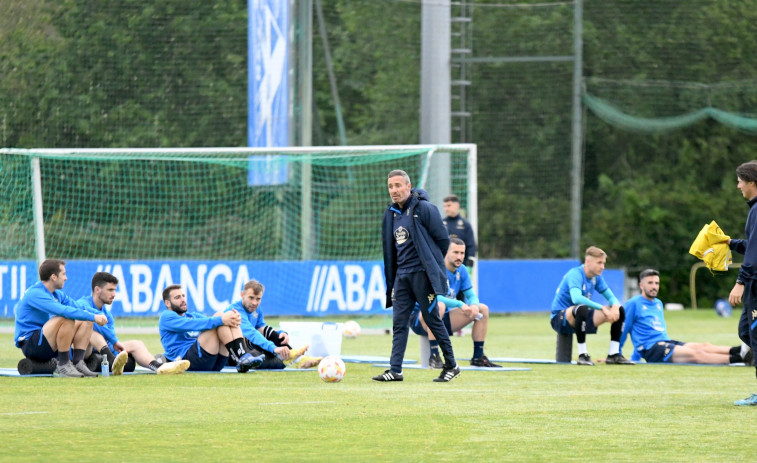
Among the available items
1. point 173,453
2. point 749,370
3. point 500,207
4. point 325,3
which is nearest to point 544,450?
point 173,453

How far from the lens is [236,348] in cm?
1275

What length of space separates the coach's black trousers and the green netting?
1084 cm

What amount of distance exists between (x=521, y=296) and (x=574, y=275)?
11919mm

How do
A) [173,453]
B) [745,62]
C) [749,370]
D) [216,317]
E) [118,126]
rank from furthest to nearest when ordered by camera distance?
[745,62]
[118,126]
[749,370]
[216,317]
[173,453]

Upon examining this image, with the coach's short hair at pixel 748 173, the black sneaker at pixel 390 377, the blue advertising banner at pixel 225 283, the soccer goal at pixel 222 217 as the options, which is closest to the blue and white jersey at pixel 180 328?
the black sneaker at pixel 390 377

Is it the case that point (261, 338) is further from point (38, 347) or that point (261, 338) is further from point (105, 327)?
point (38, 347)

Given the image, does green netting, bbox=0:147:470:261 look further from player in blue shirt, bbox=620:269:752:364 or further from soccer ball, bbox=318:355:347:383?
soccer ball, bbox=318:355:347:383

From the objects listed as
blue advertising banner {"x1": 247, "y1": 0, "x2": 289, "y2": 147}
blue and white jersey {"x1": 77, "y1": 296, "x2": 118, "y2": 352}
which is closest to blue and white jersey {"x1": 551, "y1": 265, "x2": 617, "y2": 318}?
blue and white jersey {"x1": 77, "y1": 296, "x2": 118, "y2": 352}

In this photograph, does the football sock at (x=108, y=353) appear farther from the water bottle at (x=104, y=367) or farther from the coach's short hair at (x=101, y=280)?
the coach's short hair at (x=101, y=280)

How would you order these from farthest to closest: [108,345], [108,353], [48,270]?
[108,345], [108,353], [48,270]

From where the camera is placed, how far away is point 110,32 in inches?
984

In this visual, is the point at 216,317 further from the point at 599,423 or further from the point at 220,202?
the point at 220,202

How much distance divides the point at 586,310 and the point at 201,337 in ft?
14.1

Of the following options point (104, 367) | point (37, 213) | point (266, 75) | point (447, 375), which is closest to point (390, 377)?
point (447, 375)
